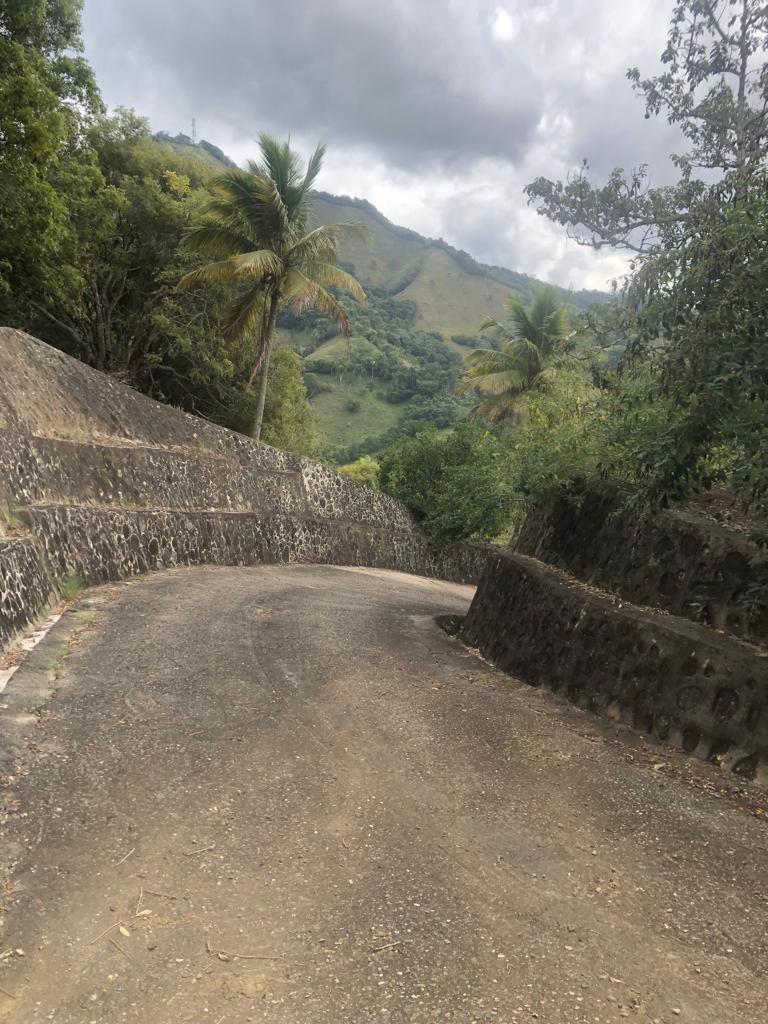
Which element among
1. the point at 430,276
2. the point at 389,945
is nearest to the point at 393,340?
the point at 430,276

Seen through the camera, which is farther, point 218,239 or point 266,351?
point 266,351

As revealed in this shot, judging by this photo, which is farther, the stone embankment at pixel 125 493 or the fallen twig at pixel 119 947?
the stone embankment at pixel 125 493

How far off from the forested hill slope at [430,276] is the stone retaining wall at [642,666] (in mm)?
95205

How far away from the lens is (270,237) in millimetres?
18797

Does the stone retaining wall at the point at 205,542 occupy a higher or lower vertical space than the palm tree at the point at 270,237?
lower

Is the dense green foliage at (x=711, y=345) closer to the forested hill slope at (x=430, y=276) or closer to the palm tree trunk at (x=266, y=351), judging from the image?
the palm tree trunk at (x=266, y=351)

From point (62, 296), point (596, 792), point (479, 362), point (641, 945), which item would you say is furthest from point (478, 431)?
point (641, 945)

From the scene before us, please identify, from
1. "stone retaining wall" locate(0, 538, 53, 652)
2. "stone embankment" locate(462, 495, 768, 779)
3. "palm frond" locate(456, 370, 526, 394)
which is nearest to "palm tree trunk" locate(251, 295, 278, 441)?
"palm frond" locate(456, 370, 526, 394)

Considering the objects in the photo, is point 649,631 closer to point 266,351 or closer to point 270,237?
point 266,351

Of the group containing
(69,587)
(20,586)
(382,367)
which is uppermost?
(382,367)

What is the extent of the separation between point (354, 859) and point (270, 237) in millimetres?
18329

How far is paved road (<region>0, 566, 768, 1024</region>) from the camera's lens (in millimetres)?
2662

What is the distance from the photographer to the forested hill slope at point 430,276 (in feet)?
374

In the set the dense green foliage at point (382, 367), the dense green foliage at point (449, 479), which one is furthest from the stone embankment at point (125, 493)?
the dense green foliage at point (382, 367)
